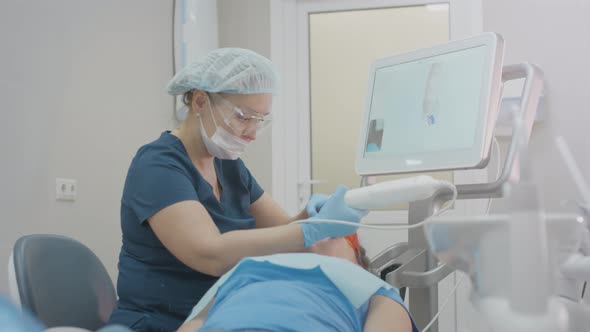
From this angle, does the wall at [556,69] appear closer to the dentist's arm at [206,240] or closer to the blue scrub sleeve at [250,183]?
the blue scrub sleeve at [250,183]

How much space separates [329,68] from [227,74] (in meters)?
1.68

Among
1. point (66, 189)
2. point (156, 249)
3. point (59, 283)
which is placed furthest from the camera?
point (66, 189)

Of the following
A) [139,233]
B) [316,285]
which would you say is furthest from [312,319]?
[139,233]

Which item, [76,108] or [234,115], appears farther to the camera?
[76,108]

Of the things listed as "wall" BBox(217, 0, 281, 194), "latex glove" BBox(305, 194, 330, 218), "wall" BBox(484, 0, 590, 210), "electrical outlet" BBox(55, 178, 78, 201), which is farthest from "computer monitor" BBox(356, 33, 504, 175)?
"wall" BBox(217, 0, 281, 194)

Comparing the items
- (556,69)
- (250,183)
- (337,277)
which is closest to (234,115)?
(250,183)

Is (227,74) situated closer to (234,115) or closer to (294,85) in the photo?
(234,115)

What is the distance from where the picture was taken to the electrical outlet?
200cm

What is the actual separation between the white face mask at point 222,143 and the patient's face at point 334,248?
389 millimetres

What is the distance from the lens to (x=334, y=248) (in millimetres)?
1403

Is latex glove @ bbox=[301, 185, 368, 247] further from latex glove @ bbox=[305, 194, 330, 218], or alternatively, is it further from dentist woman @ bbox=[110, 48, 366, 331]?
latex glove @ bbox=[305, 194, 330, 218]

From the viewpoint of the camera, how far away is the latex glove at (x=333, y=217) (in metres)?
1.24

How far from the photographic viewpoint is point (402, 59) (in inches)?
62.3

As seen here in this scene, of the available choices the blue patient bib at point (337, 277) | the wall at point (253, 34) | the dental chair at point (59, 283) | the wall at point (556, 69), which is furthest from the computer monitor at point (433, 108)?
the wall at point (253, 34)
